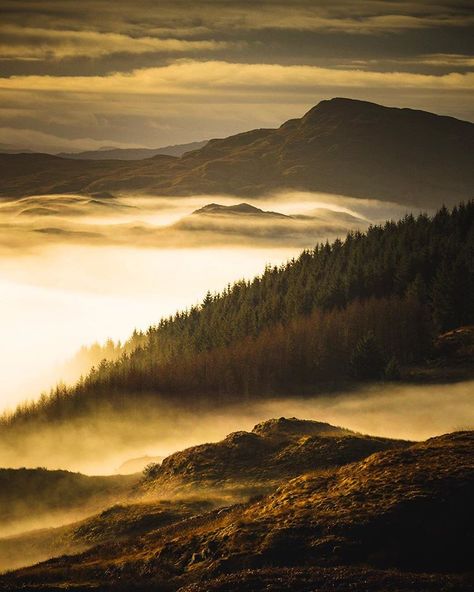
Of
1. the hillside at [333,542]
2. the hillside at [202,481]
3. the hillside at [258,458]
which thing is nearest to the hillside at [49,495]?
the hillside at [202,481]

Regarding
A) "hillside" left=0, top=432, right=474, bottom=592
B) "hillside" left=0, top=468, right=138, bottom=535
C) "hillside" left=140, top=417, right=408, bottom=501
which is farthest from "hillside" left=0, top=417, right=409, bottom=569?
"hillside" left=0, top=432, right=474, bottom=592

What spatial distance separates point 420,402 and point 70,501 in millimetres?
65832

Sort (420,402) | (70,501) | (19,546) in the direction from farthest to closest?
(420,402), (70,501), (19,546)

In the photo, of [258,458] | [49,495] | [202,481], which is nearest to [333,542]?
[202,481]

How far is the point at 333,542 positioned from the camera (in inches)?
2420

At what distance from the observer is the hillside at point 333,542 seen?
57.6 meters

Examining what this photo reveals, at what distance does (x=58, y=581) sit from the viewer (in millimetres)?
65500

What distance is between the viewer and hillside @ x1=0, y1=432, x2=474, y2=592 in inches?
2267

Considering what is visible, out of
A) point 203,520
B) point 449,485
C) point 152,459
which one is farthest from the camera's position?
point 152,459

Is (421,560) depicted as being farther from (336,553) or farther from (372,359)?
(372,359)

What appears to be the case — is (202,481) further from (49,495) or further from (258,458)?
(49,495)

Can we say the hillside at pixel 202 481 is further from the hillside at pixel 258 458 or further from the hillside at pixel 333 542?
the hillside at pixel 333 542

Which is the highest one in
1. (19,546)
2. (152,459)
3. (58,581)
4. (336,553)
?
(336,553)

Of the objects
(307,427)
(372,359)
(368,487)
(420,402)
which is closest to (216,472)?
(307,427)
